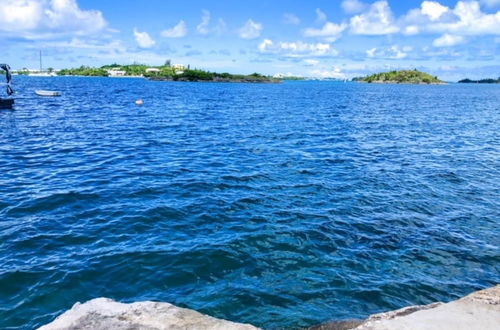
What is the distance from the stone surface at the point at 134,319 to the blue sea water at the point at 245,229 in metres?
2.98

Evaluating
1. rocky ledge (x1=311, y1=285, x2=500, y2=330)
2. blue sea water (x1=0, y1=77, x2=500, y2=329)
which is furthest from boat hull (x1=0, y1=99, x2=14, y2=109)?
rocky ledge (x1=311, y1=285, x2=500, y2=330)

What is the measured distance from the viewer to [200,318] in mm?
7105

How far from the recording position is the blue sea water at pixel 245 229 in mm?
10945

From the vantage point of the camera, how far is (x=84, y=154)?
28.4 metres

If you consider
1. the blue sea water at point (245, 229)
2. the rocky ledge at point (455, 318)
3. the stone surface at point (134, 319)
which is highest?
the rocky ledge at point (455, 318)

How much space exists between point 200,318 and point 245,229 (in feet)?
27.3

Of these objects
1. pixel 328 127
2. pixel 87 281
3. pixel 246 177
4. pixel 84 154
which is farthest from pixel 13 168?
pixel 328 127

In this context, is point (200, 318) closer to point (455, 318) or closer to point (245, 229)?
point (455, 318)

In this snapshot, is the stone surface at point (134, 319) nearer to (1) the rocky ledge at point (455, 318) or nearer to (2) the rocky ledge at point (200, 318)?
(2) the rocky ledge at point (200, 318)

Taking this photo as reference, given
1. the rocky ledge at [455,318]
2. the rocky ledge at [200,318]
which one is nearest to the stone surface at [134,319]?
the rocky ledge at [200,318]

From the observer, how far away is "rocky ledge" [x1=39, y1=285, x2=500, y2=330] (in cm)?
644

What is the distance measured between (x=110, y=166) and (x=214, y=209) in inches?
419

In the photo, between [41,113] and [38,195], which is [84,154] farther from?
[41,113]

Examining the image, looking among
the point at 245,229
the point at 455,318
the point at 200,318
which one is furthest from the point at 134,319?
the point at 245,229
